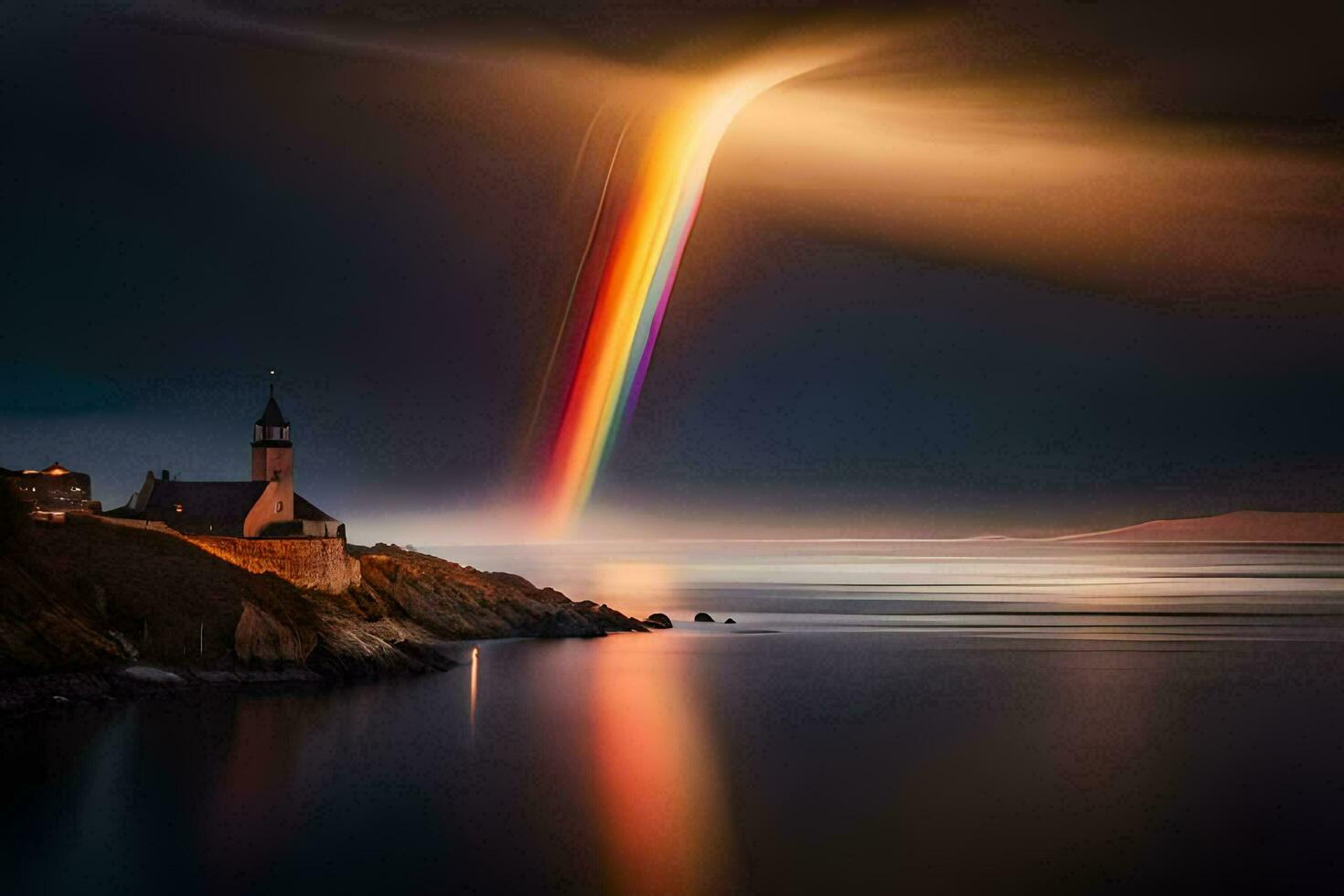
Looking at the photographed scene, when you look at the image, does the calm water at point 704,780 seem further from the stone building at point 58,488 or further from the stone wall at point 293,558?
the stone building at point 58,488

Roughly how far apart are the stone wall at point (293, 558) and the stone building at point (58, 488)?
7.91m

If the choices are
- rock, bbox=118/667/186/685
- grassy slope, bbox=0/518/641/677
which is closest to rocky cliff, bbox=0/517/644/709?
grassy slope, bbox=0/518/641/677

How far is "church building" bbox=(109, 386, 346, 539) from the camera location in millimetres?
61344

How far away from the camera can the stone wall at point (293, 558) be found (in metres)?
52.7

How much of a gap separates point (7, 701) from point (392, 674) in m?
15.7

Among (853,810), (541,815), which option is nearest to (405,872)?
(541,815)

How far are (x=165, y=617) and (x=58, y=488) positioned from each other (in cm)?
2006

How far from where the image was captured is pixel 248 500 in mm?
61844

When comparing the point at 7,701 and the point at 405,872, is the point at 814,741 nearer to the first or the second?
the point at 405,872

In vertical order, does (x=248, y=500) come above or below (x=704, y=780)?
above

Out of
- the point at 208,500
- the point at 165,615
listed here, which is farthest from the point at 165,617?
the point at 208,500

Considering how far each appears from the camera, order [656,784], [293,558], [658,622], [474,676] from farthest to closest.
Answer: [658,622] < [293,558] < [474,676] < [656,784]

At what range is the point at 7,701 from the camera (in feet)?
116

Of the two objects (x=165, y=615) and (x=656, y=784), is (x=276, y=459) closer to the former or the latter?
(x=165, y=615)
